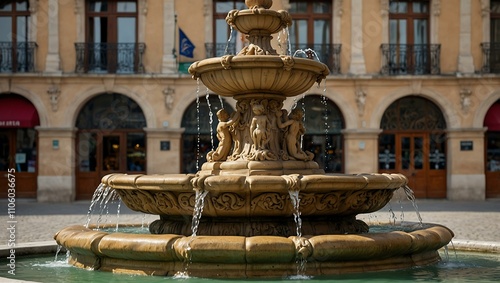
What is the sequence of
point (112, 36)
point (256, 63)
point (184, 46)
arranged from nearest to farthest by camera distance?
1. point (256, 63)
2. point (184, 46)
3. point (112, 36)

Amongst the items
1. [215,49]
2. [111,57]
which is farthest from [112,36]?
[215,49]

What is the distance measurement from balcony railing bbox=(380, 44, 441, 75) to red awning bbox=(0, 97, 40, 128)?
12.2 meters

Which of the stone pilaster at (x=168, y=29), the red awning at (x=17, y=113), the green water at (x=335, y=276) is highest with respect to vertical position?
the stone pilaster at (x=168, y=29)

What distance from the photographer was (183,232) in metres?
8.45

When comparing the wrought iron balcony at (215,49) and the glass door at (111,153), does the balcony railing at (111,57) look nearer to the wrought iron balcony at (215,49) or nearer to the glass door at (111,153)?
the wrought iron balcony at (215,49)

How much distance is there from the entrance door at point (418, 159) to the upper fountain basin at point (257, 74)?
16.2m

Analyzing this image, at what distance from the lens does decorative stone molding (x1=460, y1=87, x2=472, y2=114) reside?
24484 mm

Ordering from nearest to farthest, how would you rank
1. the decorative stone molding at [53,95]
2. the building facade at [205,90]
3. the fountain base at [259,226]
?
the fountain base at [259,226] < the decorative stone molding at [53,95] < the building facade at [205,90]

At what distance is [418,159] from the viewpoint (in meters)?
25.2

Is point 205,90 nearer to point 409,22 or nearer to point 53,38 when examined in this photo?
point 53,38

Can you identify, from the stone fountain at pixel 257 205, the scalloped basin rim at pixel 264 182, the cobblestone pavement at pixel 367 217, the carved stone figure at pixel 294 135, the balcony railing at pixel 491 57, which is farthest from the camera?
the balcony railing at pixel 491 57

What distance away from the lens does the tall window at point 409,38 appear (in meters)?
24.9

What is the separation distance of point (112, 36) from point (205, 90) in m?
3.79

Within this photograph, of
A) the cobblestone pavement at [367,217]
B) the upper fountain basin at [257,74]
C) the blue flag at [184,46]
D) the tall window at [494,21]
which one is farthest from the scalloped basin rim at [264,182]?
the tall window at [494,21]
